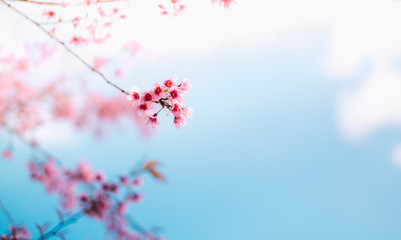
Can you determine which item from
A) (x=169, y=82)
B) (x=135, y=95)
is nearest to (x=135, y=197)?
(x=135, y=95)

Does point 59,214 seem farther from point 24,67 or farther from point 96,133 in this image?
point 96,133

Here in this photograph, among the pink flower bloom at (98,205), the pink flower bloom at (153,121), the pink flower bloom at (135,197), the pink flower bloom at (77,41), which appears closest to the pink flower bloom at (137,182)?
the pink flower bloom at (135,197)

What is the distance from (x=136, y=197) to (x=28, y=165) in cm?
354

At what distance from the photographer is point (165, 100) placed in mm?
2572

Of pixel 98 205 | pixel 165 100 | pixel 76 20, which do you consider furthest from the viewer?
pixel 98 205

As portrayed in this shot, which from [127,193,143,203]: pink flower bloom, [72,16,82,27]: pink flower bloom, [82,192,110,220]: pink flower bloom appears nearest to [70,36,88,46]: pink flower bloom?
[72,16,82,27]: pink flower bloom

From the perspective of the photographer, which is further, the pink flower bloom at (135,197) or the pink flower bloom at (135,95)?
the pink flower bloom at (135,197)

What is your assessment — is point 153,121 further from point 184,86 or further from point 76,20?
point 76,20

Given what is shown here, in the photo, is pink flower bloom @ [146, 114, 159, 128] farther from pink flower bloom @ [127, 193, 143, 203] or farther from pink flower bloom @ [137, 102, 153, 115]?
pink flower bloom @ [127, 193, 143, 203]

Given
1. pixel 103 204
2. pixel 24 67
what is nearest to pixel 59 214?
pixel 103 204

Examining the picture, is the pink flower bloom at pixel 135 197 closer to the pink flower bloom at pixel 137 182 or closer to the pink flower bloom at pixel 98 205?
the pink flower bloom at pixel 137 182

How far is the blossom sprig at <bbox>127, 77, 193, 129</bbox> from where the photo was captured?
2.57 meters

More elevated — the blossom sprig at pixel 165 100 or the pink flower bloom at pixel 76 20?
the pink flower bloom at pixel 76 20

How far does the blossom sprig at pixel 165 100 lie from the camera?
2568 millimetres
